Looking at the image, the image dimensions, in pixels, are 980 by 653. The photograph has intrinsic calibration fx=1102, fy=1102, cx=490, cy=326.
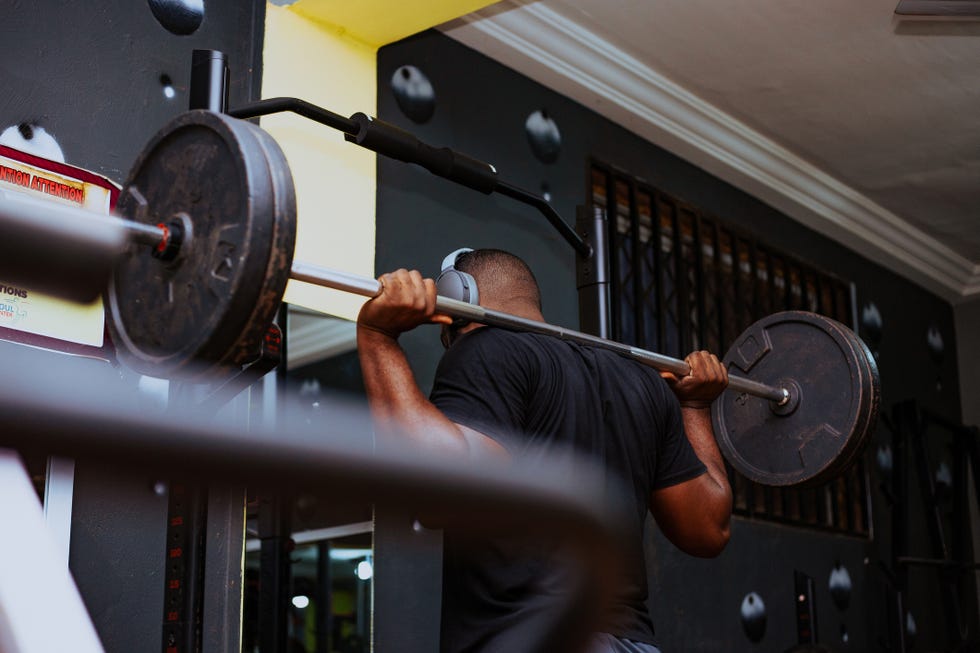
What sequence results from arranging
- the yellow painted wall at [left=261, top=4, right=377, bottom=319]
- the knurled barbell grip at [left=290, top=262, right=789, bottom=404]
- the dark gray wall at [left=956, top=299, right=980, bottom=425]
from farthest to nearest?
the dark gray wall at [left=956, top=299, right=980, bottom=425]
the yellow painted wall at [left=261, top=4, right=377, bottom=319]
the knurled barbell grip at [left=290, top=262, right=789, bottom=404]

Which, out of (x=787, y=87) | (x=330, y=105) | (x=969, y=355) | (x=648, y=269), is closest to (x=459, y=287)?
(x=330, y=105)

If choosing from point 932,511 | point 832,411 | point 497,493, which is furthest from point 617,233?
point 497,493

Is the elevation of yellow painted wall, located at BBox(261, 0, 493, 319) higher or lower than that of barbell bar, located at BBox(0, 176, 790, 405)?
higher

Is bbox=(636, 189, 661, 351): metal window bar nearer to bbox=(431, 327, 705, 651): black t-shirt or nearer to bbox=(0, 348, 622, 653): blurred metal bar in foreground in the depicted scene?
bbox=(431, 327, 705, 651): black t-shirt

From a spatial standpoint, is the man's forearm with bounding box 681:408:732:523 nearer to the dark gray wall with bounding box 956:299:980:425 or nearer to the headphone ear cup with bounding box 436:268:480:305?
the headphone ear cup with bounding box 436:268:480:305

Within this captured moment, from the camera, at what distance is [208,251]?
1321 mm

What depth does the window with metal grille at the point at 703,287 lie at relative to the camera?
12.4ft

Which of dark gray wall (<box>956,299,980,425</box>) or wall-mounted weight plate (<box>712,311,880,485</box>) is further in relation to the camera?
dark gray wall (<box>956,299,980,425</box>)

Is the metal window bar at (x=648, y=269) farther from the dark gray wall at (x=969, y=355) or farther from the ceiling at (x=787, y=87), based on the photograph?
the dark gray wall at (x=969, y=355)

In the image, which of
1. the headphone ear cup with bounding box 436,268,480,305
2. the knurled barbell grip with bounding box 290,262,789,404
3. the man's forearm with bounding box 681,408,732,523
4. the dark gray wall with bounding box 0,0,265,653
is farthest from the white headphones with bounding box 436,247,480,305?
the dark gray wall with bounding box 0,0,265,653

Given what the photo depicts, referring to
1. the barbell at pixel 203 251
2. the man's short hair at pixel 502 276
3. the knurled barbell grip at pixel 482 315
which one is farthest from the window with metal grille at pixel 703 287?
the barbell at pixel 203 251

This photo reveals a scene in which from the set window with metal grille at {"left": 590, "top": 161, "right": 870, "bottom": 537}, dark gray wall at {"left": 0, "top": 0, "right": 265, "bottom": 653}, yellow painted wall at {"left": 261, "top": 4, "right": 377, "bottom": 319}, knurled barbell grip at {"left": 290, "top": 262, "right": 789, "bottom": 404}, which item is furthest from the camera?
window with metal grille at {"left": 590, "top": 161, "right": 870, "bottom": 537}

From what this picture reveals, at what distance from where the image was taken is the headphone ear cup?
1964 millimetres

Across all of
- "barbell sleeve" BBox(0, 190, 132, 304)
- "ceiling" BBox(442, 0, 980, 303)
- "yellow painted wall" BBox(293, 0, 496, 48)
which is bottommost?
"barbell sleeve" BBox(0, 190, 132, 304)
